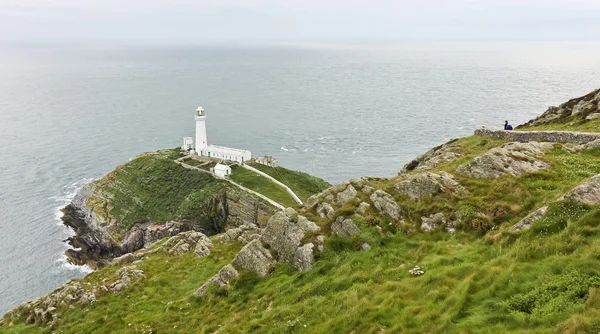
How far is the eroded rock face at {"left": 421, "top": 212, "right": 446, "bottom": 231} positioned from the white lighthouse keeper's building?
65402mm

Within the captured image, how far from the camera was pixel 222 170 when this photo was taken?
7625cm

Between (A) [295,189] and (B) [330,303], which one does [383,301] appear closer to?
(B) [330,303]

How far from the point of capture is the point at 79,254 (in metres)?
65.9

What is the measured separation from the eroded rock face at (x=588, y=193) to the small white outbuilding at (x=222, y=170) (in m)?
64.7

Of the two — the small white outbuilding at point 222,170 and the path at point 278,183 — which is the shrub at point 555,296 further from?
the small white outbuilding at point 222,170

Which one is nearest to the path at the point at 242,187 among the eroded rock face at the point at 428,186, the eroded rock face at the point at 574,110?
the eroded rock face at the point at 574,110

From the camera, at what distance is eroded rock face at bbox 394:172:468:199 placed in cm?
2169

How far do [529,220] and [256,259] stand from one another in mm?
13687

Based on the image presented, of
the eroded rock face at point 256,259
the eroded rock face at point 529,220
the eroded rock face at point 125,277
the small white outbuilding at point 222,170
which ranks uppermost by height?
the eroded rock face at point 529,220

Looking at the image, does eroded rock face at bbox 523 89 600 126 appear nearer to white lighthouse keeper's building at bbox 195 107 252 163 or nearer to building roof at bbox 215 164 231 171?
building roof at bbox 215 164 231 171

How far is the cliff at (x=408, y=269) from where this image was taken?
40.4 ft

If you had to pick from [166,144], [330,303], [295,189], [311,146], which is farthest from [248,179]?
[330,303]

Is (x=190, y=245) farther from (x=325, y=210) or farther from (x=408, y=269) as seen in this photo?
(x=408, y=269)

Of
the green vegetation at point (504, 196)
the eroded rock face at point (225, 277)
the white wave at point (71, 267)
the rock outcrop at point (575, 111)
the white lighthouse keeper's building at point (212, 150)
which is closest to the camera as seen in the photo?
the green vegetation at point (504, 196)
